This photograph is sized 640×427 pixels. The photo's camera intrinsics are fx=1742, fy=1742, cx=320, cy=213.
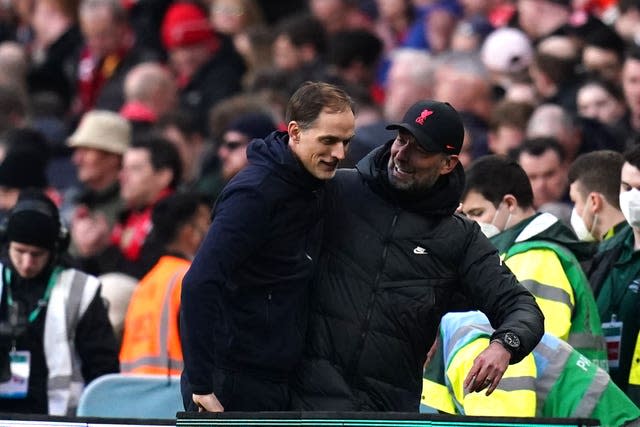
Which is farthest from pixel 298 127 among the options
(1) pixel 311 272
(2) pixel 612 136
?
(2) pixel 612 136

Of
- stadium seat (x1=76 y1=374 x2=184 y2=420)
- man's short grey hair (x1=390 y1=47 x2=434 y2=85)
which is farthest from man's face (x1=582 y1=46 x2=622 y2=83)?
stadium seat (x1=76 y1=374 x2=184 y2=420)

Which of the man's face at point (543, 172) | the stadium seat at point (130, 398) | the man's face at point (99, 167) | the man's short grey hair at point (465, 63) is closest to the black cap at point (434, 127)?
the stadium seat at point (130, 398)

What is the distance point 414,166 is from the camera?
271 inches

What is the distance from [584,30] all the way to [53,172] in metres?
4.58

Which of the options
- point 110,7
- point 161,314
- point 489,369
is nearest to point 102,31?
point 110,7

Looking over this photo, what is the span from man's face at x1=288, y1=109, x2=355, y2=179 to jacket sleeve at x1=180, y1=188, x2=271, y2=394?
0.26 m

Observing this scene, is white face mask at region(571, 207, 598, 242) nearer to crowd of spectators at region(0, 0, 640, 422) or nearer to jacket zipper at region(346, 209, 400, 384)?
crowd of spectators at region(0, 0, 640, 422)

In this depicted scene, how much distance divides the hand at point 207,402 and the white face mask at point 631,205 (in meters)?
2.43

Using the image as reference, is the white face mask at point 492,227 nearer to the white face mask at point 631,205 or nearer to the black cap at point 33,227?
the white face mask at point 631,205

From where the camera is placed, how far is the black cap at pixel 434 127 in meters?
6.81

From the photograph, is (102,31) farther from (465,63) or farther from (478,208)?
(478,208)

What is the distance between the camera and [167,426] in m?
6.55

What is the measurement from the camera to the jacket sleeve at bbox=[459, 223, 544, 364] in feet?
21.7

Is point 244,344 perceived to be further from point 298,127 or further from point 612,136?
point 612,136
